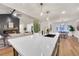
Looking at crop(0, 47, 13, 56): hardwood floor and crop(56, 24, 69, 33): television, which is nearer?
crop(0, 47, 13, 56): hardwood floor

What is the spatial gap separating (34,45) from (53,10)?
797 mm

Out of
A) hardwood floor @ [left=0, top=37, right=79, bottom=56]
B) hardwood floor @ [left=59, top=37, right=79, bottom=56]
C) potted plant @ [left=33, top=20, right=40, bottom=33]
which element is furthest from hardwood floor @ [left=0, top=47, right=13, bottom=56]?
hardwood floor @ [left=59, top=37, right=79, bottom=56]

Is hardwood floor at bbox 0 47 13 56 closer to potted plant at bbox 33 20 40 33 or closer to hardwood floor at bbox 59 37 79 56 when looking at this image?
potted plant at bbox 33 20 40 33

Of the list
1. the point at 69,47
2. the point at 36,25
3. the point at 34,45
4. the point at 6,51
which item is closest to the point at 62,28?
the point at 69,47

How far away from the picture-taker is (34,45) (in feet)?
7.23

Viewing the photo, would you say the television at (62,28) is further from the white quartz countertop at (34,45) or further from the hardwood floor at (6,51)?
the hardwood floor at (6,51)

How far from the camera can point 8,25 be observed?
2.12 m

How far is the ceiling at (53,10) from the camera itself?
2166 millimetres

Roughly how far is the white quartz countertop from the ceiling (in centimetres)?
39

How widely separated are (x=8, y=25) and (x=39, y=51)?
79 centimetres

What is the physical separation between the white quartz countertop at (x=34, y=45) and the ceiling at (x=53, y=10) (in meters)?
0.39

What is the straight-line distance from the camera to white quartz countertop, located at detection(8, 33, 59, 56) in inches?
83.1

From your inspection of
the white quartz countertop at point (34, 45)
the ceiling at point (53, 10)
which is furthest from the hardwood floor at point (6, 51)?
the ceiling at point (53, 10)

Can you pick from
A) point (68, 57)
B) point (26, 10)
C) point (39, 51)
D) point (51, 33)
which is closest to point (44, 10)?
point (26, 10)
